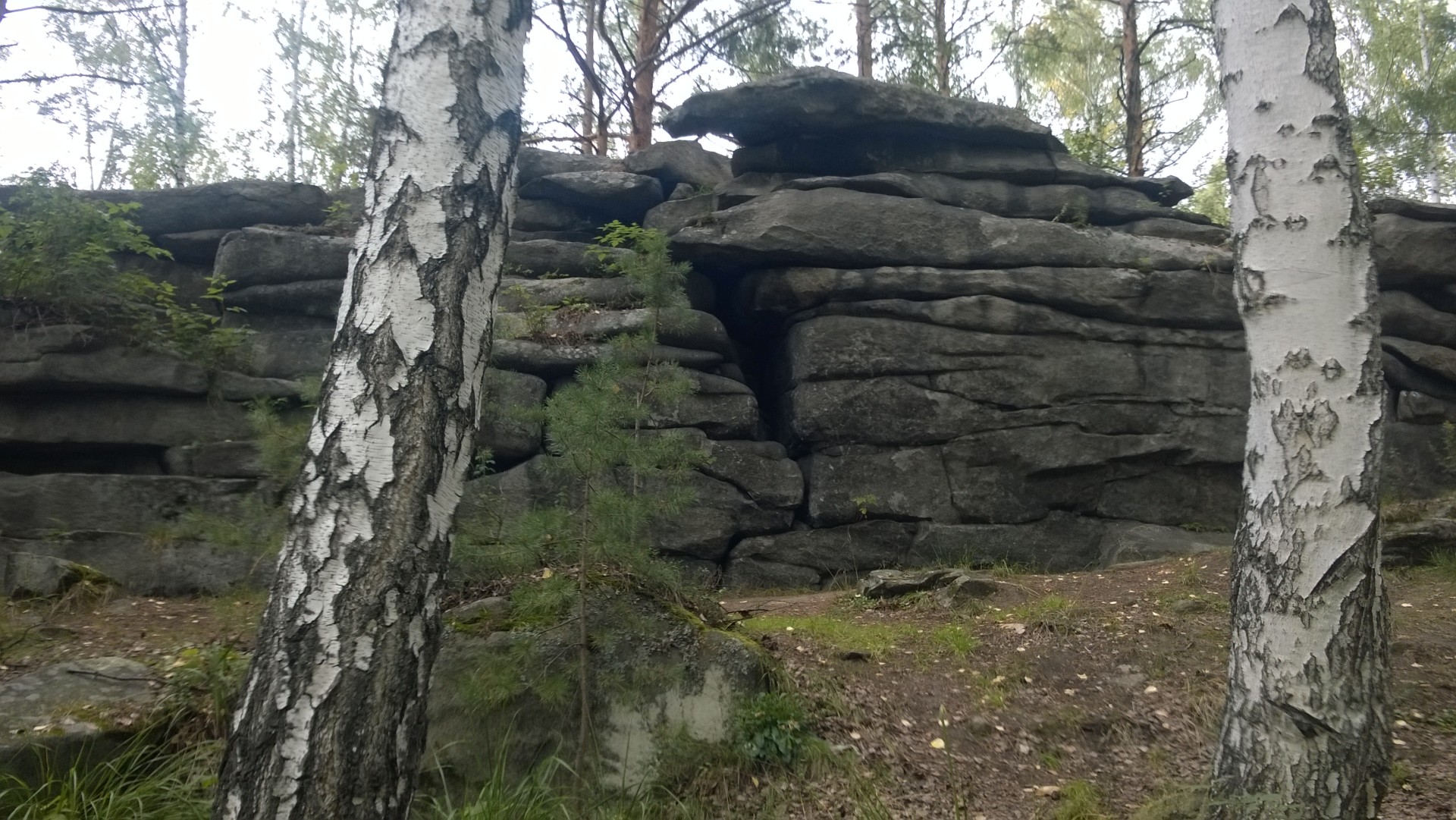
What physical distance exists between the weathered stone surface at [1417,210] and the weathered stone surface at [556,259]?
1005 cm

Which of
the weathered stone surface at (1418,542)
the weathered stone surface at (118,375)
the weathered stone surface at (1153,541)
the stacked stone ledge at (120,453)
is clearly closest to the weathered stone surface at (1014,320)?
the weathered stone surface at (1153,541)

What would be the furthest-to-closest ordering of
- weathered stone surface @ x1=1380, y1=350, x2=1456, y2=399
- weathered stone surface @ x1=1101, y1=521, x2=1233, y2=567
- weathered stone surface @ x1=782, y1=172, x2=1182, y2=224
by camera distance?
weathered stone surface @ x1=782, y1=172, x2=1182, y2=224 → weathered stone surface @ x1=1380, y1=350, x2=1456, y2=399 → weathered stone surface @ x1=1101, y1=521, x2=1233, y2=567

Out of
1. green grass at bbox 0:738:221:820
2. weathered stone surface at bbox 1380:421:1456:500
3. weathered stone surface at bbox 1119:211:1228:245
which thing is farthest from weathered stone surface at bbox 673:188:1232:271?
green grass at bbox 0:738:221:820

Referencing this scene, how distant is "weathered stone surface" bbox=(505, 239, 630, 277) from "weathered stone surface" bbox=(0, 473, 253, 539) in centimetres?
460

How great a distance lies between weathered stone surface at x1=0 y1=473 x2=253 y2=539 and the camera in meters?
8.72

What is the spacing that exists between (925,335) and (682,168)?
14.3 feet

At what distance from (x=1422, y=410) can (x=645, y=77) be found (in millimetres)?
11664

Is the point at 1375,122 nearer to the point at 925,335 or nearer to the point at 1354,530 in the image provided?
the point at 925,335

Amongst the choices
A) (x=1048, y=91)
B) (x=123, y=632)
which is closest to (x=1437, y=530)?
(x=123, y=632)

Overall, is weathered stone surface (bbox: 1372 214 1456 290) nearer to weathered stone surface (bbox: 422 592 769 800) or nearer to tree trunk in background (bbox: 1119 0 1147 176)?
tree trunk in background (bbox: 1119 0 1147 176)

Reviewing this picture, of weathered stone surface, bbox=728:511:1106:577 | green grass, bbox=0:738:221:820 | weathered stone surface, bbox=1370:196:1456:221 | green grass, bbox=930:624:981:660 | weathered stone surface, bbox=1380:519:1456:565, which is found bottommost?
weathered stone surface, bbox=728:511:1106:577

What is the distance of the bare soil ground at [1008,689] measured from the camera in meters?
4.61

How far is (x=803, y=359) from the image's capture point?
11.4 meters

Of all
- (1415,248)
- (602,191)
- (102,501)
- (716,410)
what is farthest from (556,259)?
(1415,248)
